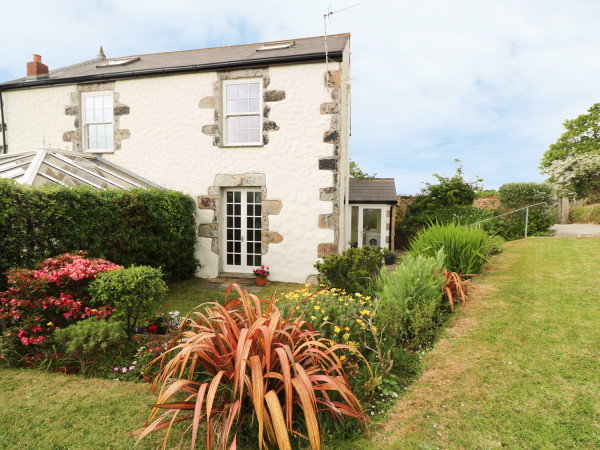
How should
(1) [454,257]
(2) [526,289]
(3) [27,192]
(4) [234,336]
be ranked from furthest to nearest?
1. (1) [454,257]
2. (2) [526,289]
3. (3) [27,192]
4. (4) [234,336]

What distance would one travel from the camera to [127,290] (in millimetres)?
3703

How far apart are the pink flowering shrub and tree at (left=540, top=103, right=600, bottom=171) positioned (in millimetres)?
30523

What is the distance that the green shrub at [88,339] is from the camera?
3.30 m

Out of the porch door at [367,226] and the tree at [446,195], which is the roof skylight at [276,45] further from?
the tree at [446,195]

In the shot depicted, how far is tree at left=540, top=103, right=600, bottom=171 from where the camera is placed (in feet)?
80.9

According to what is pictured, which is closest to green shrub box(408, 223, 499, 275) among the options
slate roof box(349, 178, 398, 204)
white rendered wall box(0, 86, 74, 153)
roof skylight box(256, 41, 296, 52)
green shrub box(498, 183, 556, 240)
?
slate roof box(349, 178, 398, 204)

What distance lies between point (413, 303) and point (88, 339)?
11.8 feet

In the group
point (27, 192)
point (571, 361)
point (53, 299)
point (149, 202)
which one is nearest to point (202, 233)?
point (149, 202)

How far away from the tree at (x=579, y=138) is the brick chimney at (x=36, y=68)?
3103 cm

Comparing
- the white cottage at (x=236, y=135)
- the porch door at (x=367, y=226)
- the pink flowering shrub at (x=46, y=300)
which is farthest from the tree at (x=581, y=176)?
the pink flowering shrub at (x=46, y=300)

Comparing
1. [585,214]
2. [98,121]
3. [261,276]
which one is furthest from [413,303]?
[585,214]

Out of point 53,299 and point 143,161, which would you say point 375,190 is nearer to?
point 143,161

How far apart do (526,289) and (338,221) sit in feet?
12.8

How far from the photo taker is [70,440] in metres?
2.37
